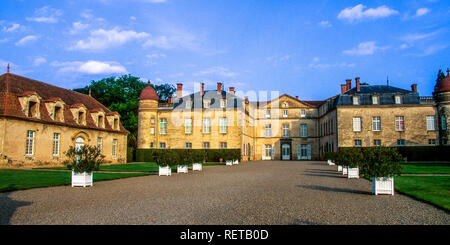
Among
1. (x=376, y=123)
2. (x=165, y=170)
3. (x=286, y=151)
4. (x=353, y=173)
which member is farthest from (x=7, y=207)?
(x=286, y=151)

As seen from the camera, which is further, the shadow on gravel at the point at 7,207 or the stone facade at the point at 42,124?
the stone facade at the point at 42,124

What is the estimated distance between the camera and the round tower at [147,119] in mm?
40906

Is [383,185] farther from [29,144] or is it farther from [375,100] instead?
[375,100]

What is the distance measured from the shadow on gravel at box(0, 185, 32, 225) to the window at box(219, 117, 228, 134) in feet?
101

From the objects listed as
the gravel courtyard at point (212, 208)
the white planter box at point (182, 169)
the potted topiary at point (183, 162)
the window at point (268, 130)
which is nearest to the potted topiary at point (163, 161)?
the potted topiary at point (183, 162)

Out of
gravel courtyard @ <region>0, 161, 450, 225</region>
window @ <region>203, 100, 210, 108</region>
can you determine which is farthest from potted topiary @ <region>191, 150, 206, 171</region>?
window @ <region>203, 100, 210, 108</region>

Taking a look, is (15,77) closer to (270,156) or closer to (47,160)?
(47,160)

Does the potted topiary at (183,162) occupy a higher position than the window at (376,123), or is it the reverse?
the window at (376,123)

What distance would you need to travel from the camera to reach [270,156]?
48.5m

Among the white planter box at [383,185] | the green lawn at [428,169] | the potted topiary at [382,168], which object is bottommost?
the green lawn at [428,169]

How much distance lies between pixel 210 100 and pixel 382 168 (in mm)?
31660

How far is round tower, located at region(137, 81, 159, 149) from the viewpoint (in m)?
40.9

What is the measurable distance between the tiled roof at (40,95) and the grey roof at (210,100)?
1237 centimetres

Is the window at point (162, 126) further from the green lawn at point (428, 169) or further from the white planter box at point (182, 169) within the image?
the green lawn at point (428, 169)
